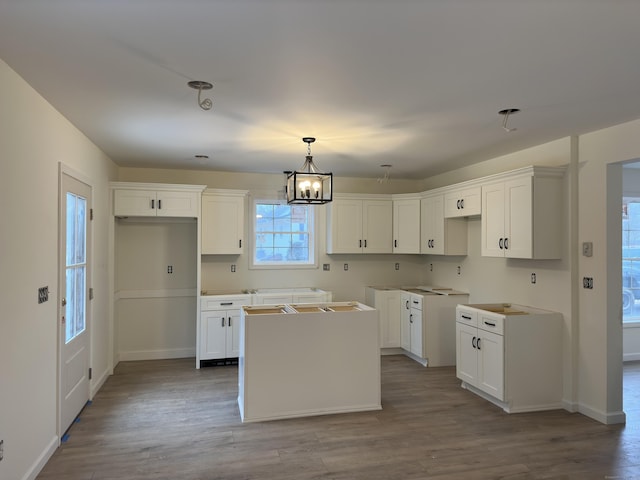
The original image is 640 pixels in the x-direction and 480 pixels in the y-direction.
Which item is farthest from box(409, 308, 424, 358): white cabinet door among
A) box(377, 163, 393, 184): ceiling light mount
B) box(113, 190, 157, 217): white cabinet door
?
box(113, 190, 157, 217): white cabinet door

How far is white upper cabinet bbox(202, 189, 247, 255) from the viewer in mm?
5719

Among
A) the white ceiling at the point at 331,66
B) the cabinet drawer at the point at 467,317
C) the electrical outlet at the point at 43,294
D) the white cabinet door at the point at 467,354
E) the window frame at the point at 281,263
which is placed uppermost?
the white ceiling at the point at 331,66

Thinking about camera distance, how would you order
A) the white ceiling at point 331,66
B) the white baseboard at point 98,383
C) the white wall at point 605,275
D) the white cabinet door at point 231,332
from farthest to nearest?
the white cabinet door at point 231,332 < the white baseboard at point 98,383 < the white wall at point 605,275 < the white ceiling at point 331,66

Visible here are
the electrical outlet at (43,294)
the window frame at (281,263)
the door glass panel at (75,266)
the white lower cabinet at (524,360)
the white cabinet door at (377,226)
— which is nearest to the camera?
the electrical outlet at (43,294)

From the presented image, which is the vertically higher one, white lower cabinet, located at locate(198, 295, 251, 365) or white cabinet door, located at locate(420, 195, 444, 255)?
white cabinet door, located at locate(420, 195, 444, 255)

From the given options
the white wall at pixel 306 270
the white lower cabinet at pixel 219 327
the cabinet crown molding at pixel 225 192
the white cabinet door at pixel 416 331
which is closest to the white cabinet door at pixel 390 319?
the white cabinet door at pixel 416 331

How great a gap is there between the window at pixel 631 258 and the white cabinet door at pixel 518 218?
2853mm

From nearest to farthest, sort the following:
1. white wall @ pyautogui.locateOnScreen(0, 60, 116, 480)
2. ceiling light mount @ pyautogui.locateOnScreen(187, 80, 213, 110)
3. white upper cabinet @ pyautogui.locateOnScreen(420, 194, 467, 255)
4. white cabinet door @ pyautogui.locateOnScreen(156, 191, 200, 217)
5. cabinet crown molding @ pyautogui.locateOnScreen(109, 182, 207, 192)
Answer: white wall @ pyautogui.locateOnScreen(0, 60, 116, 480)
ceiling light mount @ pyautogui.locateOnScreen(187, 80, 213, 110)
cabinet crown molding @ pyautogui.locateOnScreen(109, 182, 207, 192)
white cabinet door @ pyautogui.locateOnScreen(156, 191, 200, 217)
white upper cabinet @ pyautogui.locateOnScreen(420, 194, 467, 255)

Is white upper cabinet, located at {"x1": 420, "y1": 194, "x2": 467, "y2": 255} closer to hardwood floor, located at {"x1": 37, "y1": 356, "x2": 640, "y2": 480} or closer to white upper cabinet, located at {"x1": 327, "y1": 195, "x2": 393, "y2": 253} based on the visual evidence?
white upper cabinet, located at {"x1": 327, "y1": 195, "x2": 393, "y2": 253}

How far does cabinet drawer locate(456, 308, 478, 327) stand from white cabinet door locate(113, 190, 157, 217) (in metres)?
3.84

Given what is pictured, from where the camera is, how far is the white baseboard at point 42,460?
2.80 metres

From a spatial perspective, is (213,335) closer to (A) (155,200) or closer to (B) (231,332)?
(B) (231,332)

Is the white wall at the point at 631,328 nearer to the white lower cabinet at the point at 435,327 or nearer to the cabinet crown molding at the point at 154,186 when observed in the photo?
the white lower cabinet at the point at 435,327

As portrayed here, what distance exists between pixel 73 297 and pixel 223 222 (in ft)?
7.56
